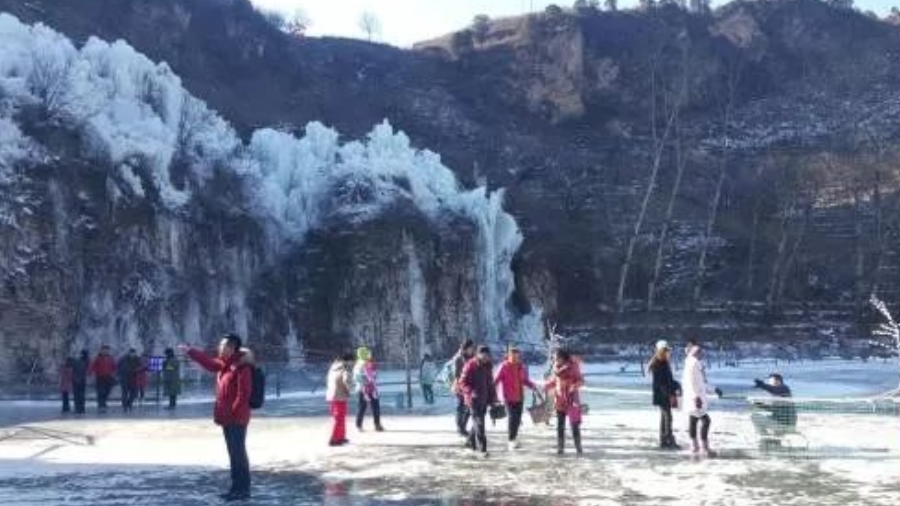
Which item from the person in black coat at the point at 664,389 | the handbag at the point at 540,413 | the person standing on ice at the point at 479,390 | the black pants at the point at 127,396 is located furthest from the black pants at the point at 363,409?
the black pants at the point at 127,396

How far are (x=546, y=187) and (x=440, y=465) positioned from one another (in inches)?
2416

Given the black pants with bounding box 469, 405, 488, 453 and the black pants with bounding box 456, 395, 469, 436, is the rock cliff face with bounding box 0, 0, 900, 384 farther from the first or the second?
the black pants with bounding box 469, 405, 488, 453

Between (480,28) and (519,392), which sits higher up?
(480,28)

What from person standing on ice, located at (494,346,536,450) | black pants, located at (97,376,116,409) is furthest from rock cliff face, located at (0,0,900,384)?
person standing on ice, located at (494,346,536,450)

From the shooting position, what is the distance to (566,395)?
13.8 metres

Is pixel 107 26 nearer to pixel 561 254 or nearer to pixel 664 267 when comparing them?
pixel 561 254

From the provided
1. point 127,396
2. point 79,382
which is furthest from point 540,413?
point 79,382

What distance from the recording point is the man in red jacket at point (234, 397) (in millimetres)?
10414

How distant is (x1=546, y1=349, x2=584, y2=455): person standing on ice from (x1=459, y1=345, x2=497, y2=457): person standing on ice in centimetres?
92

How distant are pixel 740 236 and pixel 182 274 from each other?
149 feet

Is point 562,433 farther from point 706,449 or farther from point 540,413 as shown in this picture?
point 540,413

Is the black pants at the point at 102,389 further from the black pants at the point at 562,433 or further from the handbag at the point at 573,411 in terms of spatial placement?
the handbag at the point at 573,411

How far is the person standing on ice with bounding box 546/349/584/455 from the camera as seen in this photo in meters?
13.7

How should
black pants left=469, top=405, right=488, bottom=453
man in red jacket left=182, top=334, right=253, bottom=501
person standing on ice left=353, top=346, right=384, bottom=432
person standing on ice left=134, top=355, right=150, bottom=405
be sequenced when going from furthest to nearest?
person standing on ice left=134, top=355, right=150, bottom=405, person standing on ice left=353, top=346, right=384, bottom=432, black pants left=469, top=405, right=488, bottom=453, man in red jacket left=182, top=334, right=253, bottom=501
